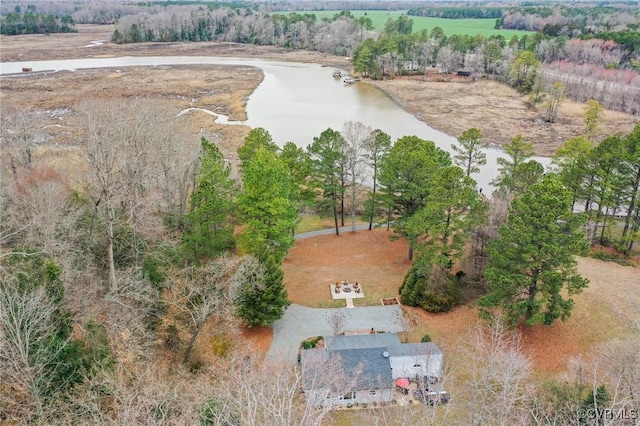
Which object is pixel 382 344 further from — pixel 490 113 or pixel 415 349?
pixel 490 113

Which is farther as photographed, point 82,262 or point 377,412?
point 82,262

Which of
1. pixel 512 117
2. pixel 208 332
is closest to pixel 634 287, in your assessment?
pixel 208 332

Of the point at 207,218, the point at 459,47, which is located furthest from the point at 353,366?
the point at 459,47

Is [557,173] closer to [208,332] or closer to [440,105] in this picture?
[208,332]

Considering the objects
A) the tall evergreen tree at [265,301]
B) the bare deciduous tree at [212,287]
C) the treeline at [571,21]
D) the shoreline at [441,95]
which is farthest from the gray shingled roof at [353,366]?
the treeline at [571,21]

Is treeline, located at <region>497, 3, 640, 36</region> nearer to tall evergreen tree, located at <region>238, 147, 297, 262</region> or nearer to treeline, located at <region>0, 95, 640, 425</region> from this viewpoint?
treeline, located at <region>0, 95, 640, 425</region>

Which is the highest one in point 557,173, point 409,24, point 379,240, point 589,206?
point 409,24
